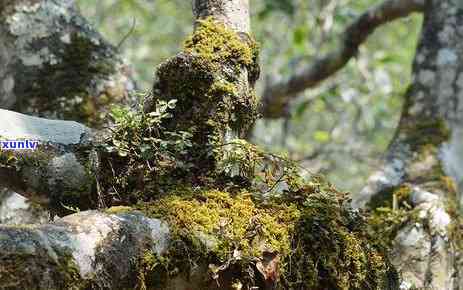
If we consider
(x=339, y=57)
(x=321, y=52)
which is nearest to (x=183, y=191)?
(x=339, y=57)

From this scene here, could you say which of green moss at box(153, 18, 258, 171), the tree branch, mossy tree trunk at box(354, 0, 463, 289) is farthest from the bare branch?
the tree branch

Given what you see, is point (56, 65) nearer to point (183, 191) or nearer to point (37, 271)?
point (183, 191)

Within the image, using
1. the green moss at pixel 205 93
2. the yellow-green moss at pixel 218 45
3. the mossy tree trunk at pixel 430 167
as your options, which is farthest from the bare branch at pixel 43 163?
the mossy tree trunk at pixel 430 167

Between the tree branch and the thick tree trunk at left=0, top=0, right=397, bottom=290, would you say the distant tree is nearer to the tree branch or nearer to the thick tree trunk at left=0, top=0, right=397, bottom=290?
the thick tree trunk at left=0, top=0, right=397, bottom=290

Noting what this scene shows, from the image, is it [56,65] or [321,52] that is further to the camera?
[321,52]

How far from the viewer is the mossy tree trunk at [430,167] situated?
2908 mm

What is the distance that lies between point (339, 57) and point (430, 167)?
136 centimetres

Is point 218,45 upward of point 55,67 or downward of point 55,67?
downward

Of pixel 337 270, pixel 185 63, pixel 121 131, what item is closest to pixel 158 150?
pixel 121 131

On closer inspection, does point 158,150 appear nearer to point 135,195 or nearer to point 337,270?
point 135,195

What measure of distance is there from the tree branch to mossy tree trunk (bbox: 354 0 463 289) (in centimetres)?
31

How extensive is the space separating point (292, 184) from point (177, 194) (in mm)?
366

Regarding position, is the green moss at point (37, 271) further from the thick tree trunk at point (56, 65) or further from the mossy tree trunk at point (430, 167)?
the thick tree trunk at point (56, 65)

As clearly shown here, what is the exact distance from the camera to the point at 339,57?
4609 millimetres
